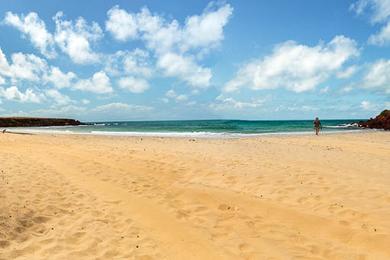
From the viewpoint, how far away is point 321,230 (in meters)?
7.63

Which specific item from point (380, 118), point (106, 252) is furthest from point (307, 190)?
point (380, 118)

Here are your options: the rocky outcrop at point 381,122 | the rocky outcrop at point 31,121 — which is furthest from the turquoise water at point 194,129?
the rocky outcrop at point 31,121

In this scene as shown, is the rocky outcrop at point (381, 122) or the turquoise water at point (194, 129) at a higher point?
the rocky outcrop at point (381, 122)

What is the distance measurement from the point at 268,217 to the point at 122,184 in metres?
5.21

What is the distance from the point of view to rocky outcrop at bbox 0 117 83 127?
3674 inches

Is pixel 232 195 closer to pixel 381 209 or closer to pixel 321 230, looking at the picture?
pixel 321 230

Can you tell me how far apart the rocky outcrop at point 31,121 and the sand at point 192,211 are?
89.4 m

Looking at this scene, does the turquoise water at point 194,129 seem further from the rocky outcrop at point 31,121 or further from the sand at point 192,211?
the sand at point 192,211

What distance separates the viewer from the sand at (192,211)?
6.64 m

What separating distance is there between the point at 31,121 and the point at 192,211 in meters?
106

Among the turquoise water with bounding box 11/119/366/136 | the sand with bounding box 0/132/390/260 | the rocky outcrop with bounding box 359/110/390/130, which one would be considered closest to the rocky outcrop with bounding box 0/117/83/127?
the turquoise water with bounding box 11/119/366/136

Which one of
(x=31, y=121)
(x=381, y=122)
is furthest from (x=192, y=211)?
(x=31, y=121)

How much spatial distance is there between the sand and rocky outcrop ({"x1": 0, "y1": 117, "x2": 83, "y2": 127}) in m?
89.4

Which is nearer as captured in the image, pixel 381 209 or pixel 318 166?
pixel 381 209
